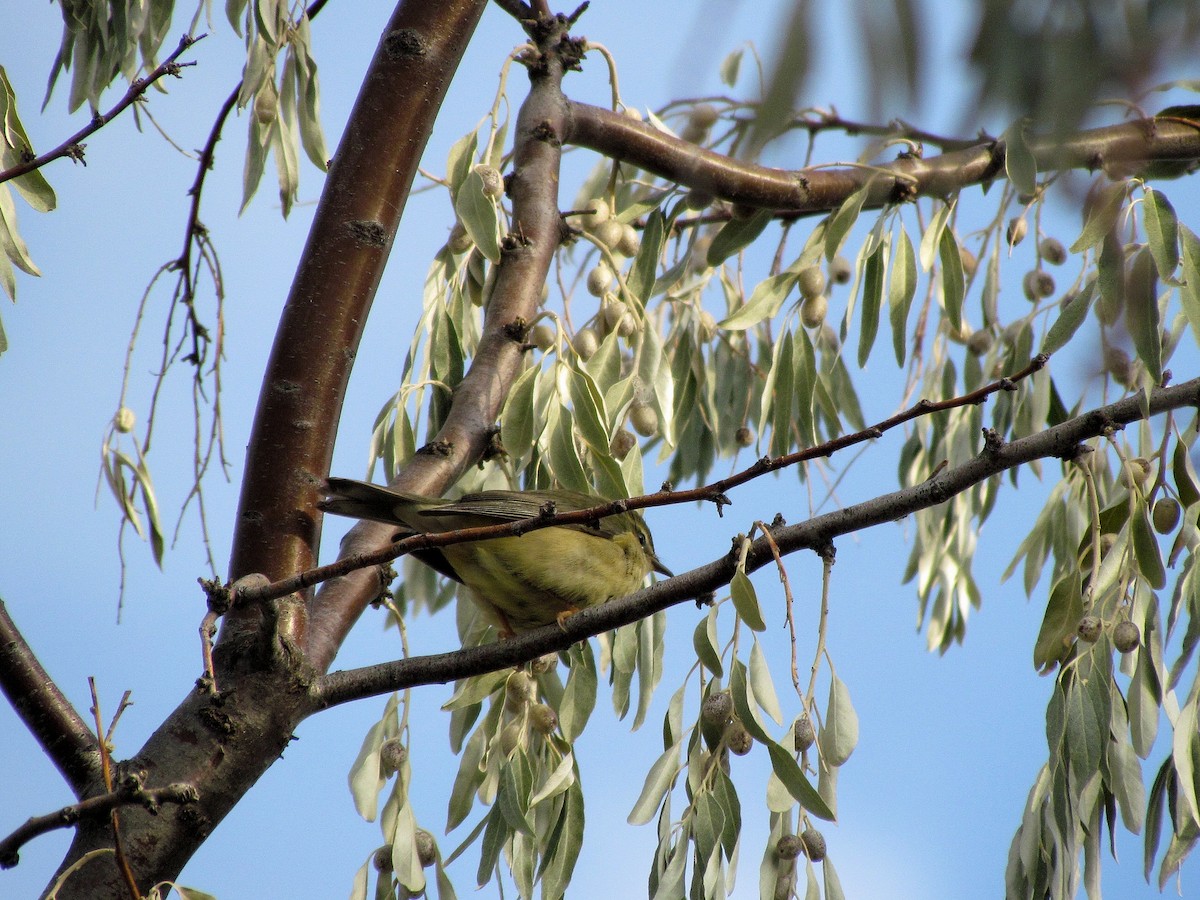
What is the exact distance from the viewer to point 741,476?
72.9 inches

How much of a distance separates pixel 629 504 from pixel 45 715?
1.27 m

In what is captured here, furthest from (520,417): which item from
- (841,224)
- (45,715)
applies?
(45,715)

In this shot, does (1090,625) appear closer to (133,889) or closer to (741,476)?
(741,476)

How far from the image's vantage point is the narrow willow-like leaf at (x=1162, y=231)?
2686 mm

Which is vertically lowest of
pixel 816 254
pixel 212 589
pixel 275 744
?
pixel 275 744

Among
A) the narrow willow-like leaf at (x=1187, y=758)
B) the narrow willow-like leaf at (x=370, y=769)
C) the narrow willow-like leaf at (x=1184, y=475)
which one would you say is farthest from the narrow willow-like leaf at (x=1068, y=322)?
the narrow willow-like leaf at (x=370, y=769)

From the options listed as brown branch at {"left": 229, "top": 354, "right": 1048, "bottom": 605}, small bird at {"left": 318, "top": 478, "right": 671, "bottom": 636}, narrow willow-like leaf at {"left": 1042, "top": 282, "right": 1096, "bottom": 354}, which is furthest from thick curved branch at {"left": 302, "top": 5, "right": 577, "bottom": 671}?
narrow willow-like leaf at {"left": 1042, "top": 282, "right": 1096, "bottom": 354}

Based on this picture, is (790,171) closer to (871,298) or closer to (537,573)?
(871,298)

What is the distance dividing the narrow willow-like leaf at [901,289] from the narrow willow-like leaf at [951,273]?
0.31 ft

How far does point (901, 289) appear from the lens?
3.53 metres

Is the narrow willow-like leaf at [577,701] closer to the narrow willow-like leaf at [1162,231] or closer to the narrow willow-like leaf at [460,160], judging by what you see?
the narrow willow-like leaf at [460,160]

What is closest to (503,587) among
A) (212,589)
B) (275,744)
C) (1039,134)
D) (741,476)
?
(275,744)

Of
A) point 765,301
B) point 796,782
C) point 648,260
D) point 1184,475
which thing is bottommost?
point 796,782

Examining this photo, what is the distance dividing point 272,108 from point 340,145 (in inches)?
24.1
